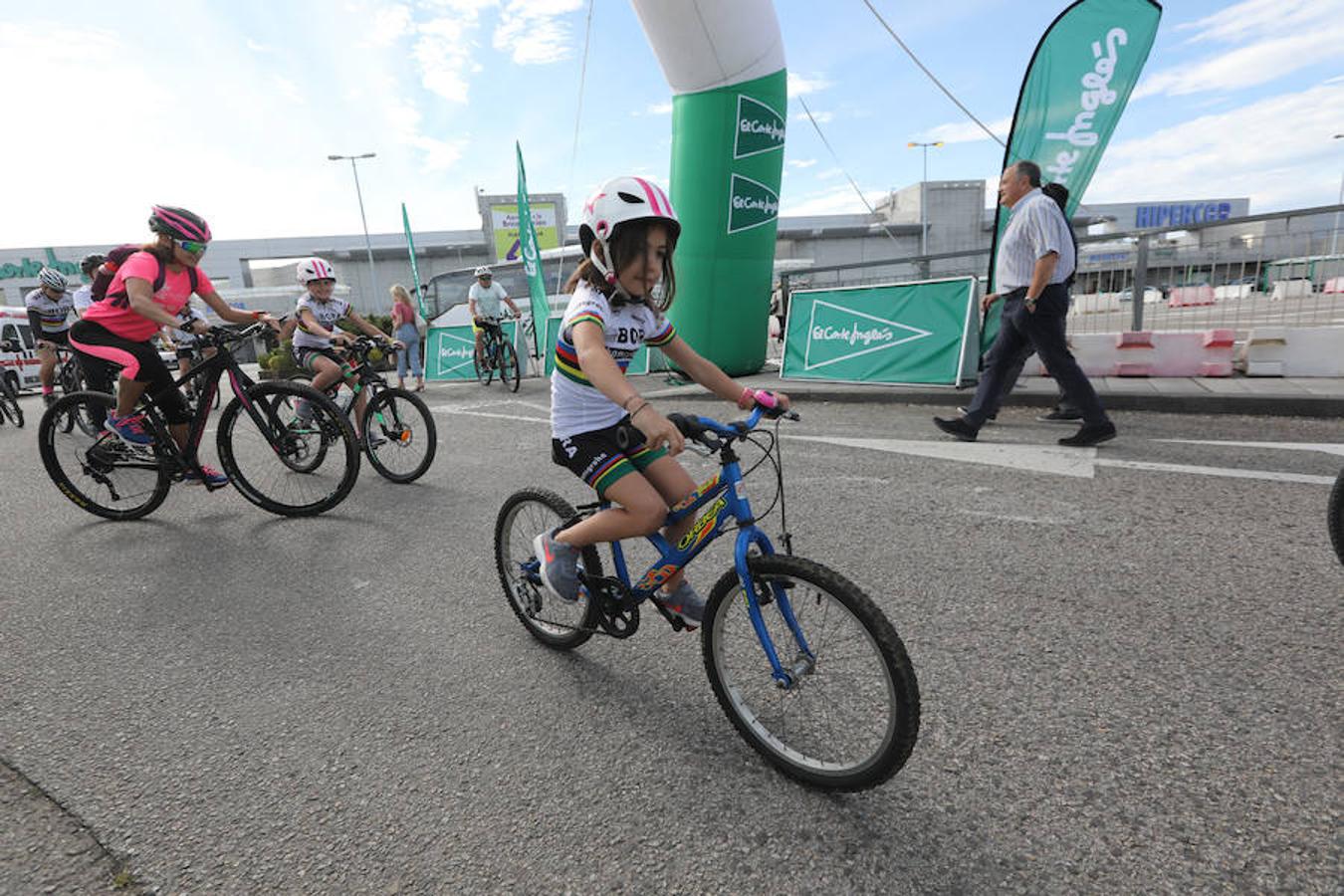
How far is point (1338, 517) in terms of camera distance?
3.00 meters

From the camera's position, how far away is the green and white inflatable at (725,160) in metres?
9.23

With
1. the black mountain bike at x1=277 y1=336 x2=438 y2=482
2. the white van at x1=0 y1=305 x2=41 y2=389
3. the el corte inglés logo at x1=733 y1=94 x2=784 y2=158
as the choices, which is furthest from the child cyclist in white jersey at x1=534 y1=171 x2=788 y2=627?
the white van at x1=0 y1=305 x2=41 y2=389

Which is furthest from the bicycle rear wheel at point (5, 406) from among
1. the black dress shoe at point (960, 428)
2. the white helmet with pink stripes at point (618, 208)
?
the black dress shoe at point (960, 428)

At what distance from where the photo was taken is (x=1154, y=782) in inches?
75.7

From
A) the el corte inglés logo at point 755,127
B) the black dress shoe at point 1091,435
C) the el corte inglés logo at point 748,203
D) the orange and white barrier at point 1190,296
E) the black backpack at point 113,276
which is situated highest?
the el corte inglés logo at point 755,127

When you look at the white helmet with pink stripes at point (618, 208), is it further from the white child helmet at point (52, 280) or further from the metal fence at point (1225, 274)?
the white child helmet at point (52, 280)

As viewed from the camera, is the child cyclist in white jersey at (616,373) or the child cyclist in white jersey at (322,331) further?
the child cyclist in white jersey at (322,331)

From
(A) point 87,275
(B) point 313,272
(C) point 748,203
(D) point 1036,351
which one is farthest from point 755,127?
(A) point 87,275

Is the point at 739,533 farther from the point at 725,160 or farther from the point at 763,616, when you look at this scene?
the point at 725,160

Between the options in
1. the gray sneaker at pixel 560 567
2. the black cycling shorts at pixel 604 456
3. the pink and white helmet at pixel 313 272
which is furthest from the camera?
the pink and white helmet at pixel 313 272

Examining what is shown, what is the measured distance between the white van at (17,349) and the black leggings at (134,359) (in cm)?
1781

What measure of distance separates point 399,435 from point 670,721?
13.8 ft

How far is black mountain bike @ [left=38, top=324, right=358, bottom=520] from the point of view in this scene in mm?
4836

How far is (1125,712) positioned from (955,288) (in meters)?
6.63
